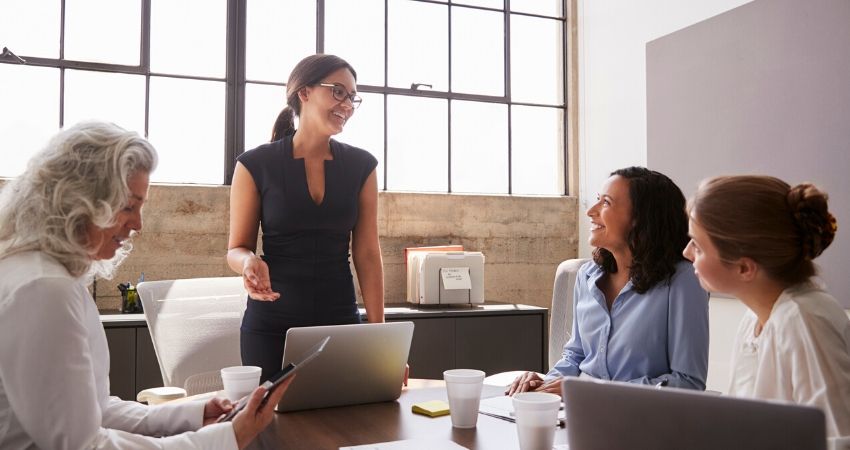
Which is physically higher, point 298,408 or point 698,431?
point 698,431

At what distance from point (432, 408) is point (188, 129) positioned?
2858 millimetres

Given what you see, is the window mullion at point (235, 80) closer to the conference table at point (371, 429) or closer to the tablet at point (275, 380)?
the conference table at point (371, 429)

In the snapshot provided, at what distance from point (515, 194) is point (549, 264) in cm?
54

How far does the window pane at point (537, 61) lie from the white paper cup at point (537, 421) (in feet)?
12.0

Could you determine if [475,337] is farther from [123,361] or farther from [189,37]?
[189,37]

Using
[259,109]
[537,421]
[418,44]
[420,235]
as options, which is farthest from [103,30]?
[537,421]

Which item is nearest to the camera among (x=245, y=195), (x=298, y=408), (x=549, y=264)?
(x=298, y=408)

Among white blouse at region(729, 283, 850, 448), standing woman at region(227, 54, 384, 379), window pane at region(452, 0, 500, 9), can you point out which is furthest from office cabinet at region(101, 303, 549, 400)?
white blouse at region(729, 283, 850, 448)

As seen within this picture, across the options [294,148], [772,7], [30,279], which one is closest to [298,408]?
[30,279]

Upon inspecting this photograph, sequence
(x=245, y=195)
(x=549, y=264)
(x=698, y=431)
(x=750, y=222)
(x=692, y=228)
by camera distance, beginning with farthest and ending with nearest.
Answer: (x=549, y=264), (x=245, y=195), (x=692, y=228), (x=750, y=222), (x=698, y=431)

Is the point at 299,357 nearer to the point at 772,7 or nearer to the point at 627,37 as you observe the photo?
the point at 772,7

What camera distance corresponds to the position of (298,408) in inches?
59.6

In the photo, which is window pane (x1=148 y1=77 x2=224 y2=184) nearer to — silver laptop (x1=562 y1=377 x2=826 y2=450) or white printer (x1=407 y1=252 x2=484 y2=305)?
white printer (x1=407 y1=252 x2=484 y2=305)

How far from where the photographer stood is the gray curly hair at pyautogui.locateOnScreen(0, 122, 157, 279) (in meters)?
1.08
